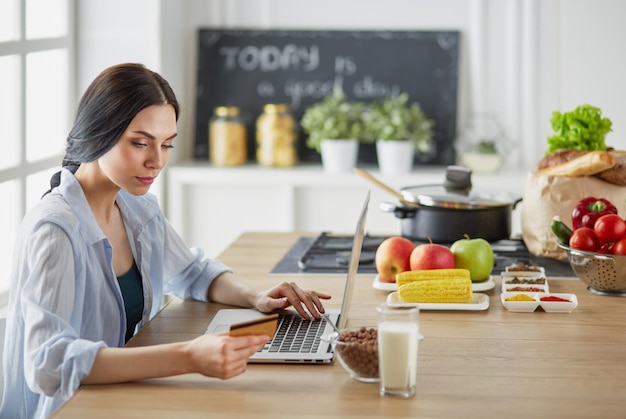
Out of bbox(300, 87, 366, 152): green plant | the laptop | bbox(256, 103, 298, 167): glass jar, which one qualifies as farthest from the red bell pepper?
bbox(256, 103, 298, 167): glass jar

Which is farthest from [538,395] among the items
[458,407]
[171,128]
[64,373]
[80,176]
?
[80,176]

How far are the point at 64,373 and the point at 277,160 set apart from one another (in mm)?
2889

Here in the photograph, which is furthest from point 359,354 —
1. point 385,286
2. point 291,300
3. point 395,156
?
point 395,156

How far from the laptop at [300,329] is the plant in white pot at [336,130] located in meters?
2.20

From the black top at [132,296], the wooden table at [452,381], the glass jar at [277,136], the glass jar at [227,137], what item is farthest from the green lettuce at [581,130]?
the glass jar at [227,137]

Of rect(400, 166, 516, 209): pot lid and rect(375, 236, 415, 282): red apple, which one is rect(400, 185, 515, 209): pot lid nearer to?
rect(400, 166, 516, 209): pot lid

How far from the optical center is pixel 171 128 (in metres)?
2.11

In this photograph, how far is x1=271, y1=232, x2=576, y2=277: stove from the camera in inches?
106

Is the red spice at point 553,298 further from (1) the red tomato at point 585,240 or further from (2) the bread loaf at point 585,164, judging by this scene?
A: (2) the bread loaf at point 585,164

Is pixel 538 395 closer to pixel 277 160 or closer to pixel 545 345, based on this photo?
pixel 545 345

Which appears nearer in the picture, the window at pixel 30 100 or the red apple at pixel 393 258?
the red apple at pixel 393 258

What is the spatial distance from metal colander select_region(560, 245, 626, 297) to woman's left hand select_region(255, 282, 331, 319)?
0.63 meters

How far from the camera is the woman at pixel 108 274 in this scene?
1.69m

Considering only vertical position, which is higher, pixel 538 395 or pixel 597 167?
pixel 597 167
